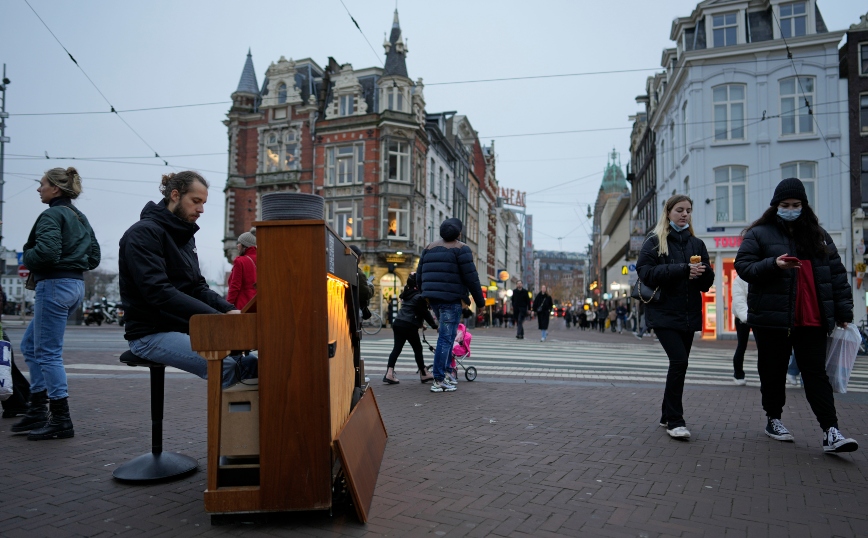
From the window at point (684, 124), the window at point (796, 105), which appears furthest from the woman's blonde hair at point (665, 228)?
the window at point (684, 124)

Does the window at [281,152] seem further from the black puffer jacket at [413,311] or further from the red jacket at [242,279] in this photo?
the red jacket at [242,279]

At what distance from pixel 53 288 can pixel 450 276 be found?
3899 millimetres

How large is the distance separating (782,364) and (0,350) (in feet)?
19.8

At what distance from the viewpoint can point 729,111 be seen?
26875 mm

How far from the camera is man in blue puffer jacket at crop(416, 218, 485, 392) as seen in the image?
23.3ft

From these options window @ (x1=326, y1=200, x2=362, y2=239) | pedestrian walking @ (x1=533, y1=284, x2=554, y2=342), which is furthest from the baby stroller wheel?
window @ (x1=326, y1=200, x2=362, y2=239)

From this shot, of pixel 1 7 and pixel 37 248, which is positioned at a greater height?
pixel 1 7

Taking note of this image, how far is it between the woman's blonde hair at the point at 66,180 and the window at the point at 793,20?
28954 mm

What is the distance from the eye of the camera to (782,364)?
15.8ft

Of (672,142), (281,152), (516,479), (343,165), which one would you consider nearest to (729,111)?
(672,142)

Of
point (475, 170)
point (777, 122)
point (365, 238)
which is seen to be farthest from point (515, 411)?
point (475, 170)

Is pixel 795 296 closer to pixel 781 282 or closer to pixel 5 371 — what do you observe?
pixel 781 282

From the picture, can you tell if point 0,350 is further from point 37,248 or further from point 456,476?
point 456,476

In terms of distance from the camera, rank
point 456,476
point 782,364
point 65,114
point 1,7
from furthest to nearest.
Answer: point 65,114, point 1,7, point 782,364, point 456,476
